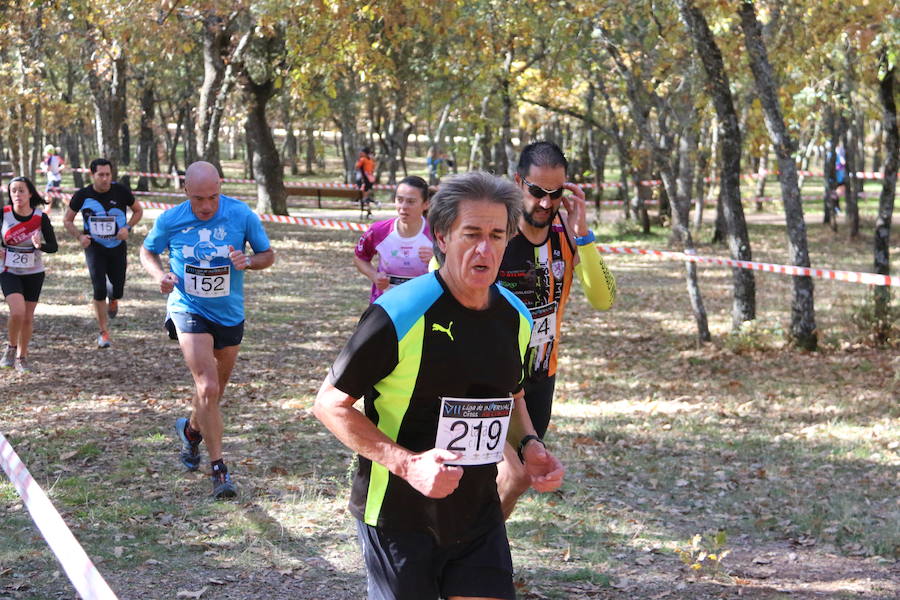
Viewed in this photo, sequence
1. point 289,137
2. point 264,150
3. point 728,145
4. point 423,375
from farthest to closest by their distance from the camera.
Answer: point 289,137
point 264,150
point 728,145
point 423,375

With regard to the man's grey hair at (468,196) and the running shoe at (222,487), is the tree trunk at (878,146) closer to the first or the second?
the running shoe at (222,487)

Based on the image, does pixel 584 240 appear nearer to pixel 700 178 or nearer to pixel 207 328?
pixel 207 328

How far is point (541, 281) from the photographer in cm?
520

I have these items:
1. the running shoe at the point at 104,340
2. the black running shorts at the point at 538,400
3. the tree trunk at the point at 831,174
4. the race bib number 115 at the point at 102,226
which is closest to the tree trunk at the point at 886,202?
the black running shorts at the point at 538,400

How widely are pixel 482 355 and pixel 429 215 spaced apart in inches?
18.6

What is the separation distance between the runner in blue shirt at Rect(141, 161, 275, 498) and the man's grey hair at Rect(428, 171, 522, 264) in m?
3.60

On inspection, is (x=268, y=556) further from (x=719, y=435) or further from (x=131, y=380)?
(x=131, y=380)

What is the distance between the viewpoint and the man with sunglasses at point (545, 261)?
509 centimetres

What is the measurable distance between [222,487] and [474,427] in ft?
13.3

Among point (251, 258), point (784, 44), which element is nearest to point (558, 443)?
point (251, 258)

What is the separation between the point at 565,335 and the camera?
1423cm

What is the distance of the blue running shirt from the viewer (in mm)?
6832

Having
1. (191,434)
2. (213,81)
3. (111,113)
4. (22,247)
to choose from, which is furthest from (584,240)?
(213,81)

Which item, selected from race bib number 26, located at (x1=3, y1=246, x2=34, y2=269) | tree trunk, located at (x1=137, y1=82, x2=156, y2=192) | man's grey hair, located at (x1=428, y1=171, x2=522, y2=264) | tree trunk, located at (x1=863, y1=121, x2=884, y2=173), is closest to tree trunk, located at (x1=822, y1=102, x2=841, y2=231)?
tree trunk, located at (x1=863, y1=121, x2=884, y2=173)
